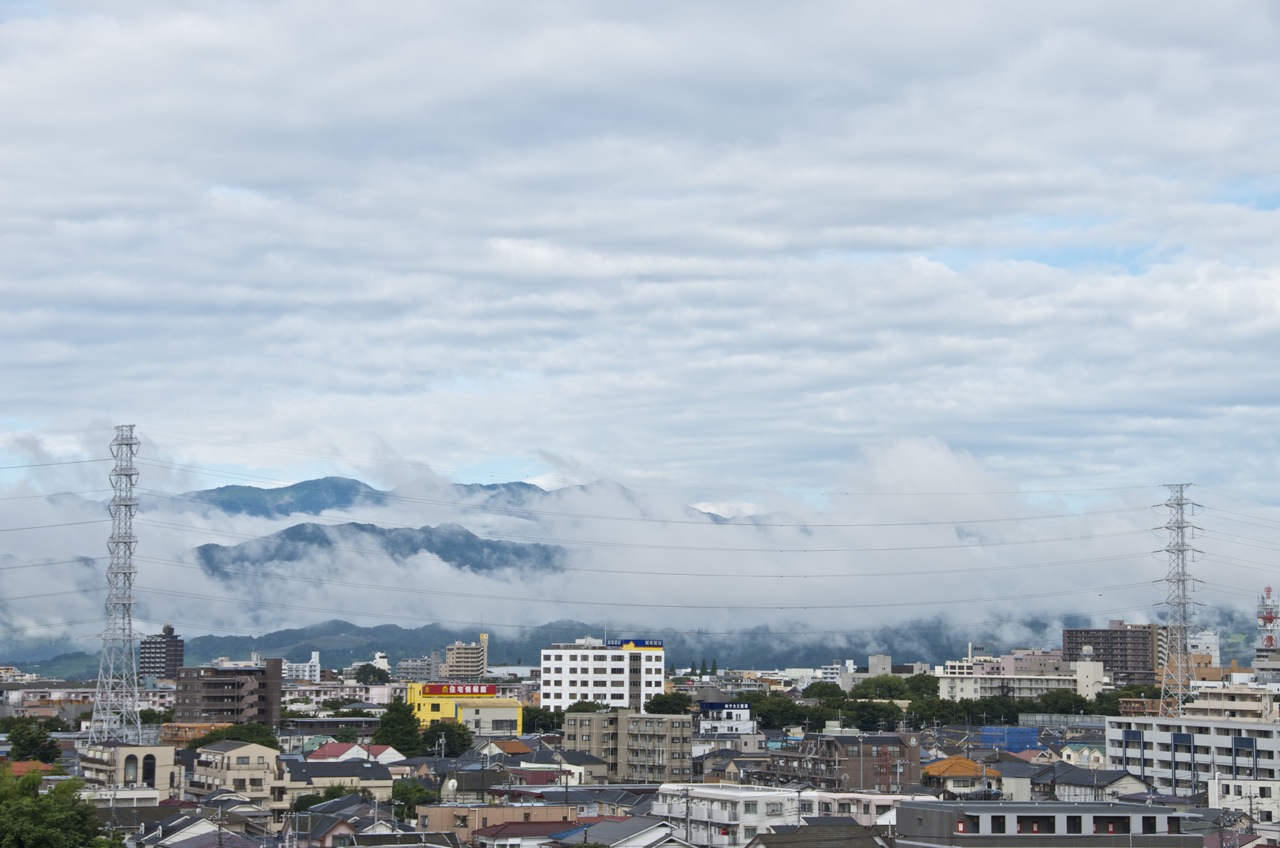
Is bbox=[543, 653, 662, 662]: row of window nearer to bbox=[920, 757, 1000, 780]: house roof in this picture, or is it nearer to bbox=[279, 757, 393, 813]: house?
bbox=[920, 757, 1000, 780]: house roof

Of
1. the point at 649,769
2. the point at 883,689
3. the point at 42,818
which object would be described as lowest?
the point at 649,769

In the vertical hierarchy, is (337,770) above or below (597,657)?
below

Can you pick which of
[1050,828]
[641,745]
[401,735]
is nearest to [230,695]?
[401,735]

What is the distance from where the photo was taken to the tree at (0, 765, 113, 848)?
1578 inches

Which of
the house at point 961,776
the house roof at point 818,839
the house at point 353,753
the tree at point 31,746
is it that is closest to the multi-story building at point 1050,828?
the house roof at point 818,839

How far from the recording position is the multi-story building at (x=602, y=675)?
137 metres

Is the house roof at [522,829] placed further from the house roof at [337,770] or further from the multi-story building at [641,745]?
the multi-story building at [641,745]

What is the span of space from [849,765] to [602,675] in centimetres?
6620

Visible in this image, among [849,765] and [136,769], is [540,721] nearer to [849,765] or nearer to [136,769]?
[849,765]

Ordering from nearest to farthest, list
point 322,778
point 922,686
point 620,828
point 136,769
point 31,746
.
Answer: point 620,828
point 136,769
point 322,778
point 31,746
point 922,686

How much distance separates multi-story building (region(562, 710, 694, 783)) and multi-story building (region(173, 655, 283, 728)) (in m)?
31.5

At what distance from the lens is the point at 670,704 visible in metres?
121

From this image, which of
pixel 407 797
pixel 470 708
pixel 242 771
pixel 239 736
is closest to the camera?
pixel 407 797

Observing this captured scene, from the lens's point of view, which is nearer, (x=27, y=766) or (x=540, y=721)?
(x=27, y=766)
